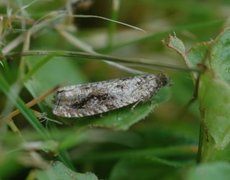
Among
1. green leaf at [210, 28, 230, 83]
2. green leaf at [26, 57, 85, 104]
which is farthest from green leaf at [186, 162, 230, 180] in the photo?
green leaf at [26, 57, 85, 104]

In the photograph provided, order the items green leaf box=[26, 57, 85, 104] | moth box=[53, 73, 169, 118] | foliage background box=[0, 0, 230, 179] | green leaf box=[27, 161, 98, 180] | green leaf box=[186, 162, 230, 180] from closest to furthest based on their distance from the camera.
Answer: green leaf box=[186, 162, 230, 180] < green leaf box=[27, 161, 98, 180] < foliage background box=[0, 0, 230, 179] < moth box=[53, 73, 169, 118] < green leaf box=[26, 57, 85, 104]

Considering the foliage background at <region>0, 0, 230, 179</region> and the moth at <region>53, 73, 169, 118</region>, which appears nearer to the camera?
the foliage background at <region>0, 0, 230, 179</region>

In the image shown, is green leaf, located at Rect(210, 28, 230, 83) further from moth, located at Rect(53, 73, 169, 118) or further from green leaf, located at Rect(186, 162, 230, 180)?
green leaf, located at Rect(186, 162, 230, 180)

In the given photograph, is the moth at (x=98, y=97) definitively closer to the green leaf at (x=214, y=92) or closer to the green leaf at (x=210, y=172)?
the green leaf at (x=214, y=92)

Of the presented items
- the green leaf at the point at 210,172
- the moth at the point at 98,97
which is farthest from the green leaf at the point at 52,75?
the green leaf at the point at 210,172

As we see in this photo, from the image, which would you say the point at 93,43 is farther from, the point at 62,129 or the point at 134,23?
the point at 62,129

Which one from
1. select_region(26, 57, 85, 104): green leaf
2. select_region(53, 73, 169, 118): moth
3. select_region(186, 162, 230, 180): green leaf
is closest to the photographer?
select_region(186, 162, 230, 180): green leaf

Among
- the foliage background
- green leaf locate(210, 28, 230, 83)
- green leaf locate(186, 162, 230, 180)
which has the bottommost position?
the foliage background

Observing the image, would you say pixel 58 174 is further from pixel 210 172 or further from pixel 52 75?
pixel 52 75
